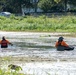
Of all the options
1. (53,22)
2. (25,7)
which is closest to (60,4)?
(25,7)

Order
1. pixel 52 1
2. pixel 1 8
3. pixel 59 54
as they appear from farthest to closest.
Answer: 1. pixel 1 8
2. pixel 52 1
3. pixel 59 54

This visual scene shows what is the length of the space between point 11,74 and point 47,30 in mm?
33724

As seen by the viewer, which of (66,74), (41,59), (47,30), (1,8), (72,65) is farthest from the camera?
(1,8)

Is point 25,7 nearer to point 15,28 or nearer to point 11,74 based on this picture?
point 15,28

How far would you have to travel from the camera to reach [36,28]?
46.8 m

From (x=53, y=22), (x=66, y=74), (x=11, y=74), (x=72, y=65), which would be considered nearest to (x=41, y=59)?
(x=72, y=65)

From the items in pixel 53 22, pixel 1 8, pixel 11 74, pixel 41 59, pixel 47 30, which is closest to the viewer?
pixel 11 74

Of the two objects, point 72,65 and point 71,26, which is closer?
point 72,65

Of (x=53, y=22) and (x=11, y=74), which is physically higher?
(x=11, y=74)

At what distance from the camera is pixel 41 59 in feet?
66.8

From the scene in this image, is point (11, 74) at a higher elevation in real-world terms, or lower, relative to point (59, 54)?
higher

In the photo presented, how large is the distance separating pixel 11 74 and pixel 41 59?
8.60m

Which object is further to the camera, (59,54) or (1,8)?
(1,8)

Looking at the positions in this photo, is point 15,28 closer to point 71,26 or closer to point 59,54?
point 71,26
